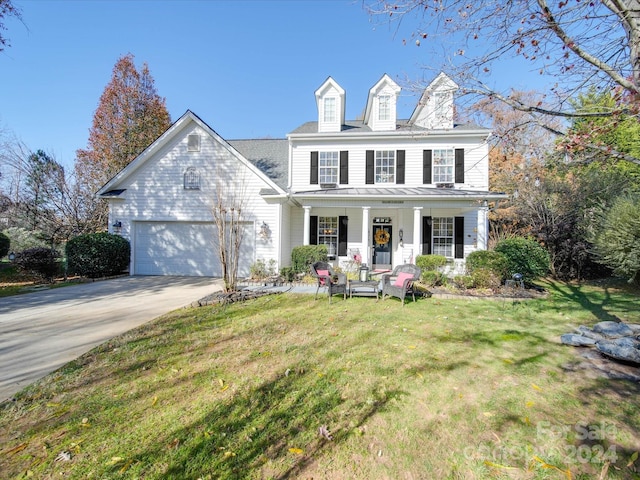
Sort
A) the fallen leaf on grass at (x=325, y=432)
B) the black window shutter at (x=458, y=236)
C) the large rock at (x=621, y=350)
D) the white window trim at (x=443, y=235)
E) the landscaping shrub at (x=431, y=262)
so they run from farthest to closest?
the white window trim at (x=443, y=235), the black window shutter at (x=458, y=236), the landscaping shrub at (x=431, y=262), the large rock at (x=621, y=350), the fallen leaf on grass at (x=325, y=432)

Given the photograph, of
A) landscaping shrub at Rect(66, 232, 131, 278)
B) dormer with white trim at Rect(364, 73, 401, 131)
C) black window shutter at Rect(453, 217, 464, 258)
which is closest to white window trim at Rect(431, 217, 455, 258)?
black window shutter at Rect(453, 217, 464, 258)

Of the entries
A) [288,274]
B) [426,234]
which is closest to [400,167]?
[426,234]

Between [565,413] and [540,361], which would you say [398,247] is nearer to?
[540,361]

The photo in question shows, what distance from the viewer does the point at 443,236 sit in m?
12.7

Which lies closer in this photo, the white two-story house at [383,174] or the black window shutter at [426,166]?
the white two-story house at [383,174]

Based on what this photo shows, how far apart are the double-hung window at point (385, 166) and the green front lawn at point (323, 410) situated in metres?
9.30

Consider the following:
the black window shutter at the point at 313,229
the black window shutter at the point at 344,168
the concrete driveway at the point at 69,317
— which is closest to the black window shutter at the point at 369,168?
the black window shutter at the point at 344,168

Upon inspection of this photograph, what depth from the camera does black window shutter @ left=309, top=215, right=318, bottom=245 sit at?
42.3 feet

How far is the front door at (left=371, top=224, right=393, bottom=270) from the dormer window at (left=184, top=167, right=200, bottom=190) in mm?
8267

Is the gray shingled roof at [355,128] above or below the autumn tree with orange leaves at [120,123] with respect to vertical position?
below

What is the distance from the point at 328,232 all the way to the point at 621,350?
10.3 m

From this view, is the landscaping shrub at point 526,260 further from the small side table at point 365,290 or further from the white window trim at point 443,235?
the small side table at point 365,290

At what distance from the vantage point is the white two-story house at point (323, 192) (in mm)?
11570

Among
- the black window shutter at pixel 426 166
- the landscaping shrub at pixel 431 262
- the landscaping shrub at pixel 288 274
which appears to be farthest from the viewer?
the black window shutter at pixel 426 166
